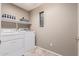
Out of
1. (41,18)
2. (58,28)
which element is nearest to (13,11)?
(41,18)

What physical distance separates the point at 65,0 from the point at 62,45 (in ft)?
4.86

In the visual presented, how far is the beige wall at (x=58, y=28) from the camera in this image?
5.51 feet

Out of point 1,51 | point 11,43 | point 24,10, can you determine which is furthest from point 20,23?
point 1,51

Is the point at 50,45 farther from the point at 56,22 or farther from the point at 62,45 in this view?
the point at 56,22

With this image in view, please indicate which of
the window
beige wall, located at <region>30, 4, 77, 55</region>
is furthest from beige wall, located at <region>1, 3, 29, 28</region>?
the window

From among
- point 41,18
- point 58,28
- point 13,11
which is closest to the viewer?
point 58,28

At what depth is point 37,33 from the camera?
9.38ft

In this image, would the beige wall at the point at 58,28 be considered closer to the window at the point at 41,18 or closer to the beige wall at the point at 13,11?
the window at the point at 41,18

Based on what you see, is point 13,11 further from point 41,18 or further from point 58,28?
point 58,28

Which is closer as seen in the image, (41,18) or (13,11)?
(13,11)

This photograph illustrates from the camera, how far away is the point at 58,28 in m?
2.05

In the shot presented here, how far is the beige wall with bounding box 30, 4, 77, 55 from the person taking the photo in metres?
1.68

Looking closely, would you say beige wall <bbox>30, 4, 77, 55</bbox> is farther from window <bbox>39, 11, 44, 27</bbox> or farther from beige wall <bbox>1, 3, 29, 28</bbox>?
beige wall <bbox>1, 3, 29, 28</bbox>

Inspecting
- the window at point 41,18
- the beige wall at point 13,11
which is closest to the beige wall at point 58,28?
the window at point 41,18
